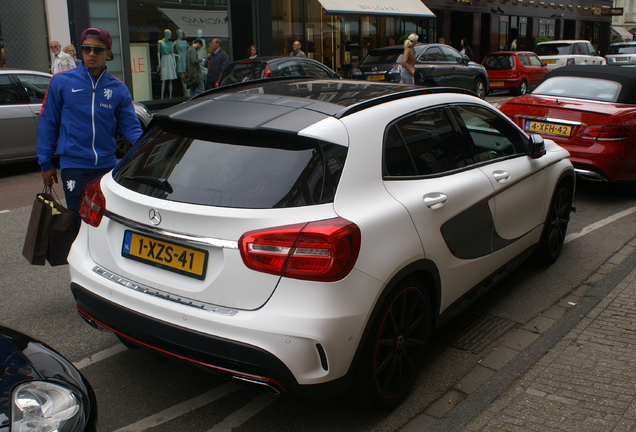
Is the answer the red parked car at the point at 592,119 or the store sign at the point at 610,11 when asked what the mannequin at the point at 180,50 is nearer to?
the red parked car at the point at 592,119

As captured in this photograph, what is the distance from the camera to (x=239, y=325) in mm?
2730

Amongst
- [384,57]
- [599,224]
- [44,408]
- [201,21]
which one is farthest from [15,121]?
[384,57]

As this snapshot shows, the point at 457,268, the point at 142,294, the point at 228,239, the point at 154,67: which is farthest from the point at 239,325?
the point at 154,67

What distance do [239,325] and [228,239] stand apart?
36cm

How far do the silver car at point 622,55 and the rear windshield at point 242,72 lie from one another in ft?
67.4

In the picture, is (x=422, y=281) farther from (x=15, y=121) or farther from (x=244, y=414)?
(x=15, y=121)

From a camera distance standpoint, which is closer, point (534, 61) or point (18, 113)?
point (18, 113)

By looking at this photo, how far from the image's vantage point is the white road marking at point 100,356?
3.75 m

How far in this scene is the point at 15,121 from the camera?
960cm

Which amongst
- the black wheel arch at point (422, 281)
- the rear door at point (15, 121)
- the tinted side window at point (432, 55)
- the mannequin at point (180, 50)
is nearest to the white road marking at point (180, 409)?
the black wheel arch at point (422, 281)

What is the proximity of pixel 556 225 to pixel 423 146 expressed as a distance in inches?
90.7

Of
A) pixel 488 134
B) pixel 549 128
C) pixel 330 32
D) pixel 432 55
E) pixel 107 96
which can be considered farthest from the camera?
pixel 330 32

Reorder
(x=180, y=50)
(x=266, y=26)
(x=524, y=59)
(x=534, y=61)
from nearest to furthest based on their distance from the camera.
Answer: (x=180, y=50) → (x=266, y=26) → (x=524, y=59) → (x=534, y=61)

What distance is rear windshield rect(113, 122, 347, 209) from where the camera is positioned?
285 centimetres
